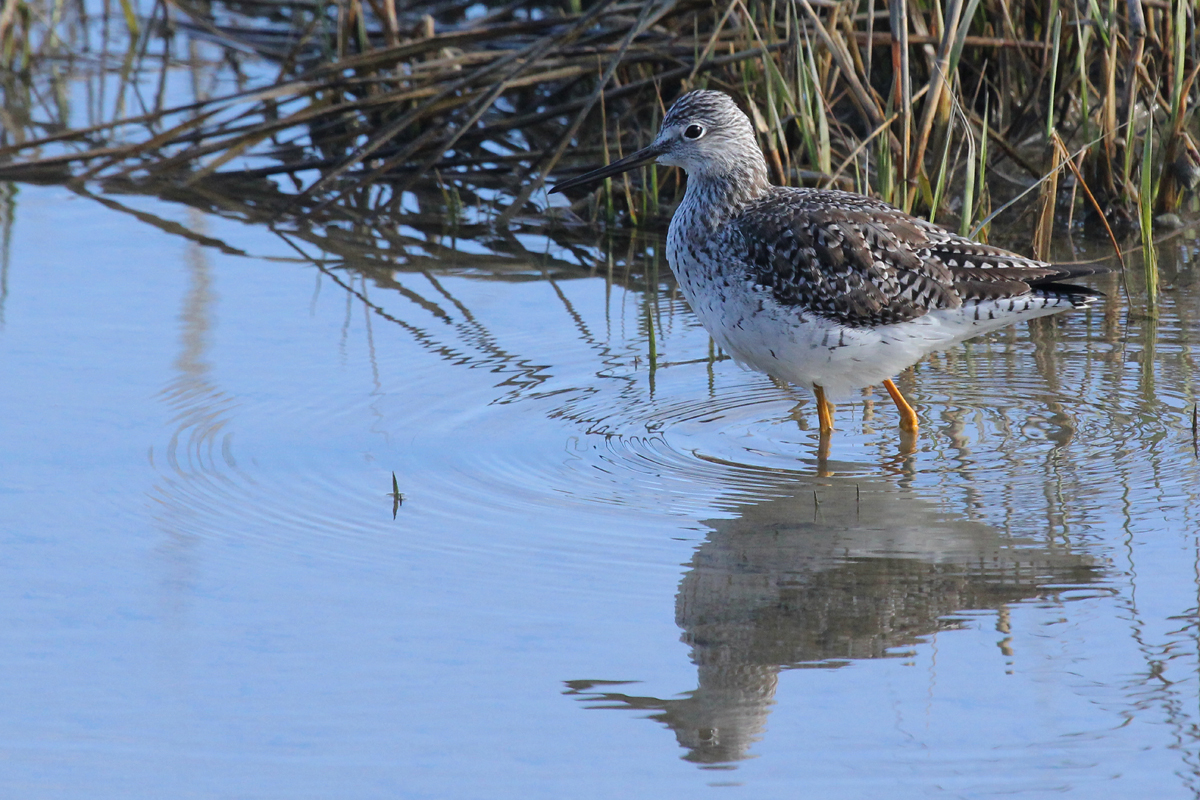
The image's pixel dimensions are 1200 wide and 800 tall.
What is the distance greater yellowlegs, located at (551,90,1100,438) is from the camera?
232 inches

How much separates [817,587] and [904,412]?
1738 millimetres

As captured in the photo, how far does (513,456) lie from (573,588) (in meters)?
1.32

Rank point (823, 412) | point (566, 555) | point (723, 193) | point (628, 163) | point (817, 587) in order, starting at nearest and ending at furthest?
point (817, 587), point (566, 555), point (823, 412), point (723, 193), point (628, 163)

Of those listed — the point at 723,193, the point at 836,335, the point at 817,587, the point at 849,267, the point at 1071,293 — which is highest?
the point at 723,193

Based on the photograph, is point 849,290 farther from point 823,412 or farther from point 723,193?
point 723,193

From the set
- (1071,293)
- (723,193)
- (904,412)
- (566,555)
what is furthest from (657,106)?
(566,555)

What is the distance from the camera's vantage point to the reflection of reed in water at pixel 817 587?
13.4ft

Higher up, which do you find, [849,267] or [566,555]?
[849,267]

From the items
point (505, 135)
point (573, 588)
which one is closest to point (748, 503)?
point (573, 588)

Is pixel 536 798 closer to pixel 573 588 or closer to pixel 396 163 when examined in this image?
pixel 573 588

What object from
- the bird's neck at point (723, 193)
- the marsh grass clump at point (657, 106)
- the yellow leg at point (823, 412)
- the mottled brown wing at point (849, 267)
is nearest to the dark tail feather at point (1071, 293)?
the mottled brown wing at point (849, 267)

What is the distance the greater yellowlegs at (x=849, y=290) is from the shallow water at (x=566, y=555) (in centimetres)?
42

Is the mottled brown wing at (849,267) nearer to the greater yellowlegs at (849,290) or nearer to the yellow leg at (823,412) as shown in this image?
the greater yellowlegs at (849,290)

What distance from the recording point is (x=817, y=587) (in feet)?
15.7
